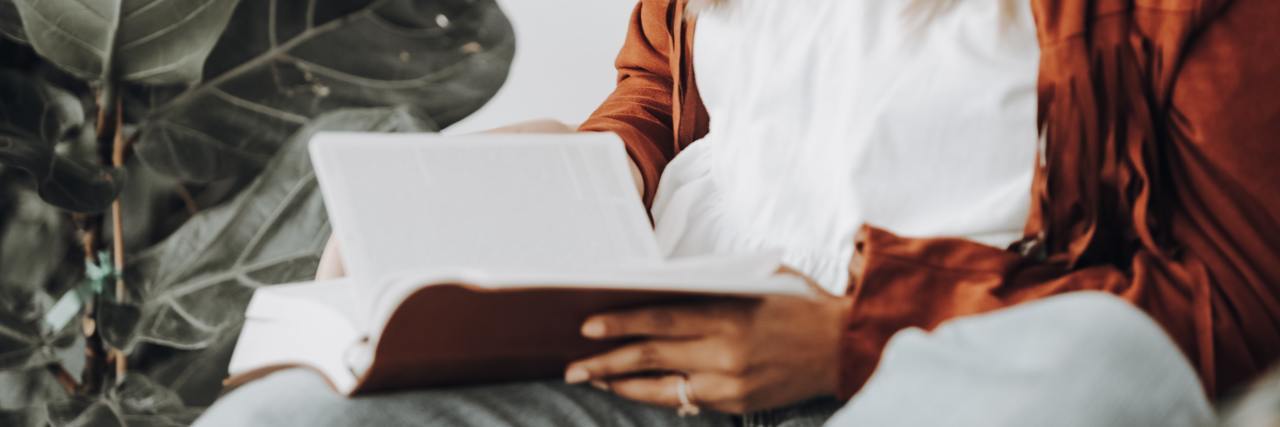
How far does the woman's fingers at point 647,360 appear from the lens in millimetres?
759

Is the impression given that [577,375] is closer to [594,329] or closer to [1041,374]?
[594,329]

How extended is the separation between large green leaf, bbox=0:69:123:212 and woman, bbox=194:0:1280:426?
0.57m

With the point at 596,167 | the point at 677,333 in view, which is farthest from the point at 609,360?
the point at 596,167

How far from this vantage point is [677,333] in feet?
2.45

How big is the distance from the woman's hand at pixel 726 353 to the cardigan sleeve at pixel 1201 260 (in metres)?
0.02

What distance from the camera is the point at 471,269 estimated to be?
2.17ft

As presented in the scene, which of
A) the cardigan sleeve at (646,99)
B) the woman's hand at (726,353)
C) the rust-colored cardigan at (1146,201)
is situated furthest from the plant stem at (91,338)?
the rust-colored cardigan at (1146,201)

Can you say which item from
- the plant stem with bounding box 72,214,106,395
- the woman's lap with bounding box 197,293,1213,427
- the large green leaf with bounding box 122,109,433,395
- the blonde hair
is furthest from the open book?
the plant stem with bounding box 72,214,106,395

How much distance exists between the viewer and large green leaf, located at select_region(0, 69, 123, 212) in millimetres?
1299

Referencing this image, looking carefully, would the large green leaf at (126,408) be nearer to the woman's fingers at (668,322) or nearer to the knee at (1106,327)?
the woman's fingers at (668,322)

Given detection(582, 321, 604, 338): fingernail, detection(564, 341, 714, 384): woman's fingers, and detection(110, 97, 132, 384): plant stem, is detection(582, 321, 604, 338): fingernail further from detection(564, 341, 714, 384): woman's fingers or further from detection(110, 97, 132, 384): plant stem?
detection(110, 97, 132, 384): plant stem

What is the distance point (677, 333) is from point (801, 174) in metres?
0.24

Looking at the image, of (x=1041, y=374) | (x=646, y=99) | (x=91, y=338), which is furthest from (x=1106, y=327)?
(x=91, y=338)

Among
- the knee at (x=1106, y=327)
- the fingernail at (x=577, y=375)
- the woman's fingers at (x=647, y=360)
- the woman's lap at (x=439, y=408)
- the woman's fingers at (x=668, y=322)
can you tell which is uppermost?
the knee at (x=1106, y=327)
